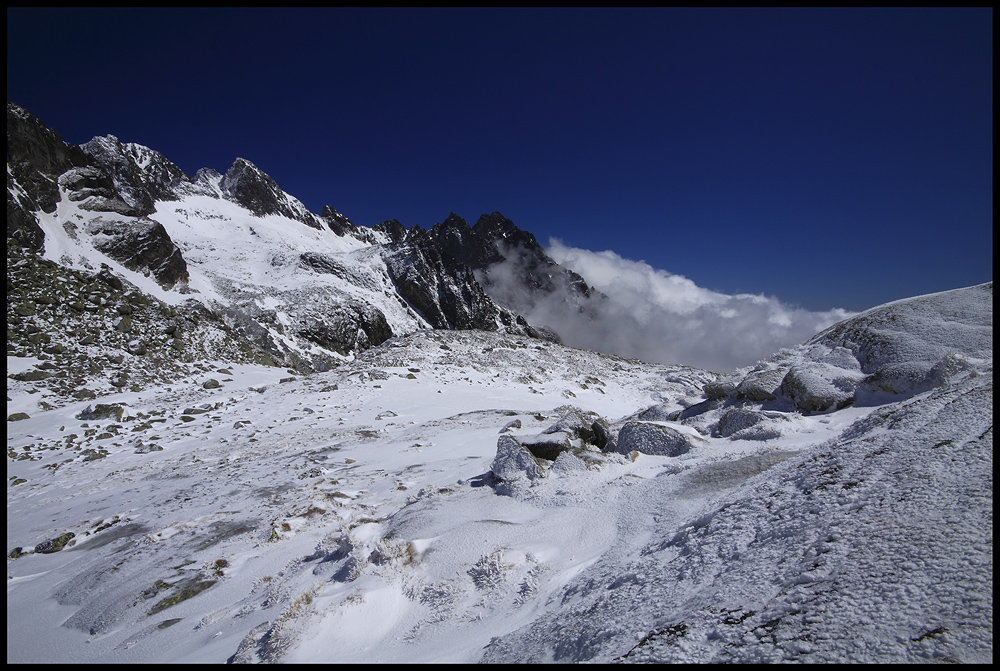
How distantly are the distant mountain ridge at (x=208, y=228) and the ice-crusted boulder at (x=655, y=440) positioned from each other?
90.0ft

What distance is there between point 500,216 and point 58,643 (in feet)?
588

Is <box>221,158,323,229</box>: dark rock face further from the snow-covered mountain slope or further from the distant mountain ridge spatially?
the snow-covered mountain slope

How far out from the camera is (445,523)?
440cm

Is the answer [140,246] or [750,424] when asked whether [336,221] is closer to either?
[140,246]

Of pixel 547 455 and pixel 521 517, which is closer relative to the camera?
pixel 521 517

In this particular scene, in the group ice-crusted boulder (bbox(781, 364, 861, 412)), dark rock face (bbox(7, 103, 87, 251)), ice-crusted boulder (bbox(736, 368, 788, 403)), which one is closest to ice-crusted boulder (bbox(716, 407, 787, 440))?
ice-crusted boulder (bbox(781, 364, 861, 412))

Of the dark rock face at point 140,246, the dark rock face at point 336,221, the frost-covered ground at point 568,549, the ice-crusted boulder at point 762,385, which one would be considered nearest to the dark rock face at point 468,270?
the dark rock face at point 336,221

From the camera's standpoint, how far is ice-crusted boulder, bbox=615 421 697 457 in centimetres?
593

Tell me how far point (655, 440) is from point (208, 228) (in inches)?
2813

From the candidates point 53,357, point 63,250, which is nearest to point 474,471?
point 53,357

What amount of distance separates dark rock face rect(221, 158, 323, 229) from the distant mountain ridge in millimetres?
275

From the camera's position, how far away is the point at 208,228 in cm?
5991

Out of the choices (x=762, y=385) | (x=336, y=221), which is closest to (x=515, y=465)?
(x=762, y=385)

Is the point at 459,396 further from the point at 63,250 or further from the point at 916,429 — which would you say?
the point at 63,250
